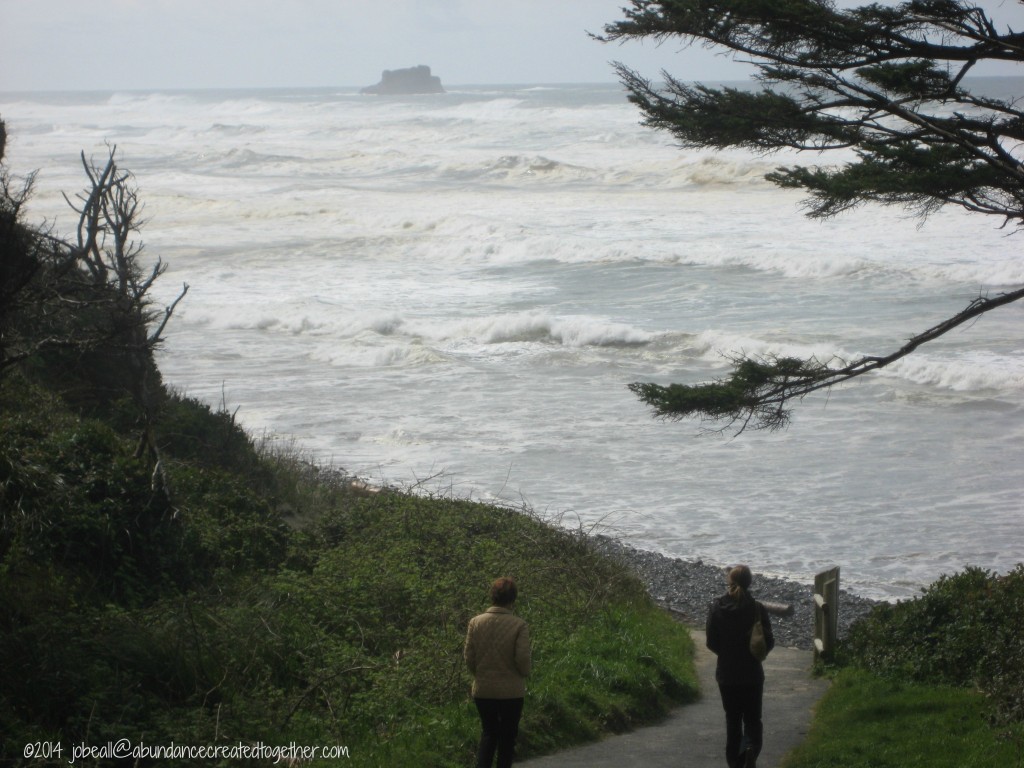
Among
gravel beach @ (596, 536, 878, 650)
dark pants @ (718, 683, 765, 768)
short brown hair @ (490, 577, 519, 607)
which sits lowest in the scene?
gravel beach @ (596, 536, 878, 650)

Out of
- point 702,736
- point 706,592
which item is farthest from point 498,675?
point 706,592

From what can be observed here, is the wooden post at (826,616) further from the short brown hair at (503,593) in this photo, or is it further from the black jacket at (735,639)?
the short brown hair at (503,593)

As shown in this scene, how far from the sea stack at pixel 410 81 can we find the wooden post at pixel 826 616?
190908 millimetres

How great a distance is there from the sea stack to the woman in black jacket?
194 metres

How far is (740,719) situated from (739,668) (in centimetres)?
37

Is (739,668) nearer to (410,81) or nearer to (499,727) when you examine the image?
(499,727)

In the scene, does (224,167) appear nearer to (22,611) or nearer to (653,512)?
(653,512)

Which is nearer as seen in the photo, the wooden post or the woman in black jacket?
the woman in black jacket

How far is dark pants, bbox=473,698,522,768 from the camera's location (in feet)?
19.7

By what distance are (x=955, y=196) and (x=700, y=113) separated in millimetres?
2433

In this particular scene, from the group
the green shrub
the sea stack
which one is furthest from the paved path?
the sea stack

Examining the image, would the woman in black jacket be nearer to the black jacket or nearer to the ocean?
the black jacket

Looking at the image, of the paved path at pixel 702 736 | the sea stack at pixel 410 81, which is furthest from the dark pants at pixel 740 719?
the sea stack at pixel 410 81

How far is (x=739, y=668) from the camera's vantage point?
6.62 meters
